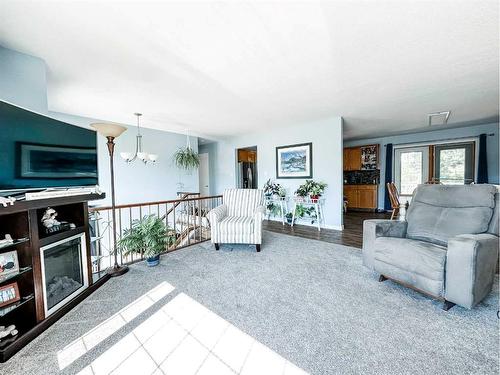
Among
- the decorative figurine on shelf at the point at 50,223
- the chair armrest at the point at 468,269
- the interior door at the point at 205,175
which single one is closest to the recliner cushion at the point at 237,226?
the decorative figurine on shelf at the point at 50,223

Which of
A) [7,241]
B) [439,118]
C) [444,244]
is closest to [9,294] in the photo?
[7,241]

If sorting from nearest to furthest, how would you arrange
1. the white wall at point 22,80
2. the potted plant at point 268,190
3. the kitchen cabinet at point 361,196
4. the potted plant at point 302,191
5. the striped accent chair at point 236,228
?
the white wall at point 22,80 < the striped accent chair at point 236,228 < the potted plant at point 302,191 < the potted plant at point 268,190 < the kitchen cabinet at point 361,196

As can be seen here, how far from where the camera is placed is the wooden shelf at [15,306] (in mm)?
1327

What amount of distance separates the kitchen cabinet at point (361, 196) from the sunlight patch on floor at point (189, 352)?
645 centimetres

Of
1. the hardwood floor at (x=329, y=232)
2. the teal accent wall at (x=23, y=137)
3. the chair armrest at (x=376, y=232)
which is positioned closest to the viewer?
the teal accent wall at (x=23, y=137)

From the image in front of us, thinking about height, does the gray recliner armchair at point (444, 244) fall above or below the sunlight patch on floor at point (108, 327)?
above

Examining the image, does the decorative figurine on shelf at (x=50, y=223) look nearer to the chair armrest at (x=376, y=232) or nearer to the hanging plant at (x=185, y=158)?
the chair armrest at (x=376, y=232)

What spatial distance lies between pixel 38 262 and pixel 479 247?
10.7 feet

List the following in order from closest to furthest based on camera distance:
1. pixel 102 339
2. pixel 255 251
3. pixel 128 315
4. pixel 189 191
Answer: pixel 102 339
pixel 128 315
pixel 255 251
pixel 189 191

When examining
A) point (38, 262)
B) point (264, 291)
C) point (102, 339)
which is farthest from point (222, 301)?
point (38, 262)

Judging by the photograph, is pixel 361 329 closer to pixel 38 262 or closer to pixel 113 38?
pixel 38 262

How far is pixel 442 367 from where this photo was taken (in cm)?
116

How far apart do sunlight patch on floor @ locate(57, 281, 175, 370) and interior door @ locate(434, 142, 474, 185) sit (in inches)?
259

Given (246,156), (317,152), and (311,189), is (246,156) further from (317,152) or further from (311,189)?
(311,189)
